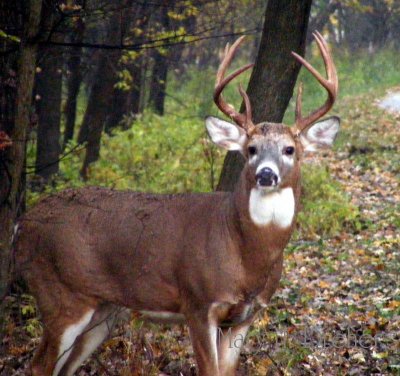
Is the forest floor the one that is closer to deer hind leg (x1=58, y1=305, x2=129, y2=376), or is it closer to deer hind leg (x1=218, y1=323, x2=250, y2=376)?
deer hind leg (x1=58, y1=305, x2=129, y2=376)

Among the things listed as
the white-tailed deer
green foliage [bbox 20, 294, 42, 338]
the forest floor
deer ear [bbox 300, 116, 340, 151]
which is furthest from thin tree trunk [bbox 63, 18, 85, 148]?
deer ear [bbox 300, 116, 340, 151]

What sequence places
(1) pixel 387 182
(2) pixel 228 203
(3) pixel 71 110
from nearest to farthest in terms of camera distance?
(2) pixel 228 203, (1) pixel 387 182, (3) pixel 71 110

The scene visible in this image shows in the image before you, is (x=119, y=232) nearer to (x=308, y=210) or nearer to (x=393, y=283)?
(x=393, y=283)

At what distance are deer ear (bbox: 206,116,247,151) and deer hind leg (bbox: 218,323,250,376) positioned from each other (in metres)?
1.25

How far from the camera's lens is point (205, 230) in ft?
19.5

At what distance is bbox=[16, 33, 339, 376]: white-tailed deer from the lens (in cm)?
574

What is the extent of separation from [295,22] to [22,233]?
3506mm

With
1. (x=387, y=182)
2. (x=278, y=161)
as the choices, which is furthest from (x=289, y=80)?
(x=387, y=182)

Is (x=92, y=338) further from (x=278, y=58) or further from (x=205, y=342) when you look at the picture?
(x=278, y=58)

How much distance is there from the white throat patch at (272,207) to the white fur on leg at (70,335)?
1409 millimetres

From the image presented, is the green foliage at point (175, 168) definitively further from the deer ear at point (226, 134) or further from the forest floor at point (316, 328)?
the deer ear at point (226, 134)

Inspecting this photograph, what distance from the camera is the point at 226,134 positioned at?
6164 mm

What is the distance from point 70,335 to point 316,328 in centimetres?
233

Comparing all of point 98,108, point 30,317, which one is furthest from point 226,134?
point 98,108
